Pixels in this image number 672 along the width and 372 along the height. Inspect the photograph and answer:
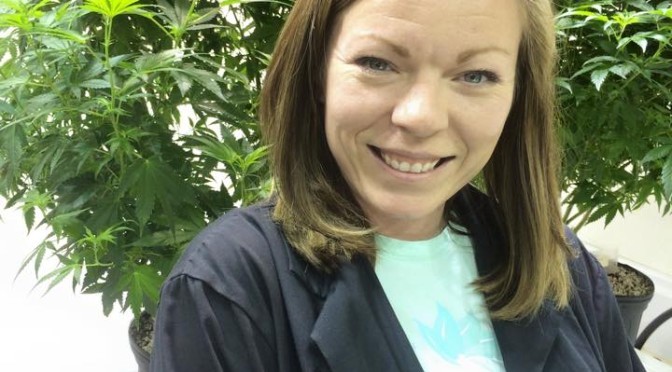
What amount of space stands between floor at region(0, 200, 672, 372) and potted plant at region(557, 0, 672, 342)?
618mm

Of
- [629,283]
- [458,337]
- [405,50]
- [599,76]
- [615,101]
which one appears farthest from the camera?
[629,283]

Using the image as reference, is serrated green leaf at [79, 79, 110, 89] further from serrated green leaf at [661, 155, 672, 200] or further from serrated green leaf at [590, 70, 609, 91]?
serrated green leaf at [661, 155, 672, 200]

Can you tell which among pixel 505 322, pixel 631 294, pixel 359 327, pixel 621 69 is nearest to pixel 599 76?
pixel 621 69

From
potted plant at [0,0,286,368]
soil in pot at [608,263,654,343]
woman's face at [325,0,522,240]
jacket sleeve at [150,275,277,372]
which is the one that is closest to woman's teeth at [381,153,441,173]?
woman's face at [325,0,522,240]

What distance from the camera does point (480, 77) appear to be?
2.08ft

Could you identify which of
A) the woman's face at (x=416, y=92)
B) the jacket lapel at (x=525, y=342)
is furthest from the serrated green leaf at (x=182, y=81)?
the jacket lapel at (x=525, y=342)

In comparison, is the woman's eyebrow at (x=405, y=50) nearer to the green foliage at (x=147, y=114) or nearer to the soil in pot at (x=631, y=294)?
the green foliage at (x=147, y=114)

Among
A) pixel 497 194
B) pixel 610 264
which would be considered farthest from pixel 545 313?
pixel 610 264

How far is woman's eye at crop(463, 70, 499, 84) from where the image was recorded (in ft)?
2.06

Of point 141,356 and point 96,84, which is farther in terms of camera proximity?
point 141,356

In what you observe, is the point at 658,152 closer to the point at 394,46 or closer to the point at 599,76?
the point at 599,76

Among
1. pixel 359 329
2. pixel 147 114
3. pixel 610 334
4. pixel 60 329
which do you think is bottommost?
pixel 60 329

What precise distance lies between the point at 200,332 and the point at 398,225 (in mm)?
297

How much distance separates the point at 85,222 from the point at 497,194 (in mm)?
605
